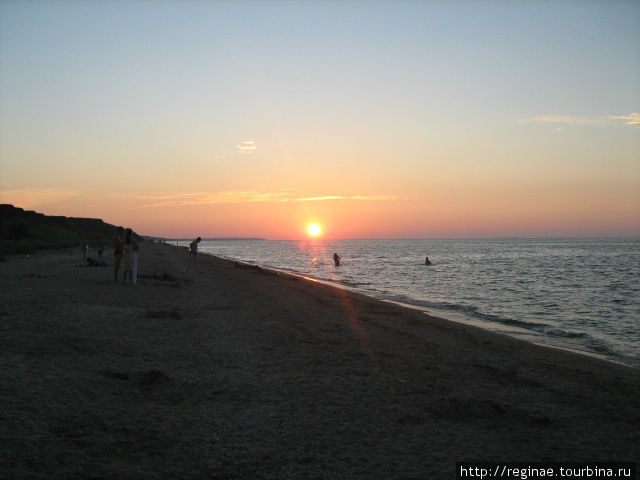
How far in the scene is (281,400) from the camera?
23.1 feet

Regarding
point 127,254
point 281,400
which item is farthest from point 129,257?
point 281,400

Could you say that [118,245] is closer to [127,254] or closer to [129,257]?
[127,254]

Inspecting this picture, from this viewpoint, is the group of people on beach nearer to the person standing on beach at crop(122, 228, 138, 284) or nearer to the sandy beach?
the person standing on beach at crop(122, 228, 138, 284)

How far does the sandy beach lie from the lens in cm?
501

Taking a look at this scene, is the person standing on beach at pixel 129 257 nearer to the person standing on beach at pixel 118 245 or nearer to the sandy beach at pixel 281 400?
the person standing on beach at pixel 118 245

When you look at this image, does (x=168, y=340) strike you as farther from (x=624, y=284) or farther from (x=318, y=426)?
(x=624, y=284)

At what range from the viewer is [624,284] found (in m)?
33.3

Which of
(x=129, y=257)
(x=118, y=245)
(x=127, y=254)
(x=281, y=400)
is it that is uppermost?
(x=118, y=245)

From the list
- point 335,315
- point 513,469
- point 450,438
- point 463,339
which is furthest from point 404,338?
point 513,469

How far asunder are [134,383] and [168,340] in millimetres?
3160

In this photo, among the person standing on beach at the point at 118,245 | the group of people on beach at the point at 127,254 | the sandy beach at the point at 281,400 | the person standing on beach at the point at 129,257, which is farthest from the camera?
the person standing on beach at the point at 118,245

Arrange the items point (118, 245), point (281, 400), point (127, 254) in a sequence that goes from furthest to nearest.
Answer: point (118, 245) → point (127, 254) → point (281, 400)

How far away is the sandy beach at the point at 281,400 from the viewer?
501 cm

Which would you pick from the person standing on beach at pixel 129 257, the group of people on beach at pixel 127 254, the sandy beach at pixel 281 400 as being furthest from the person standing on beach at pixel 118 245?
the sandy beach at pixel 281 400
